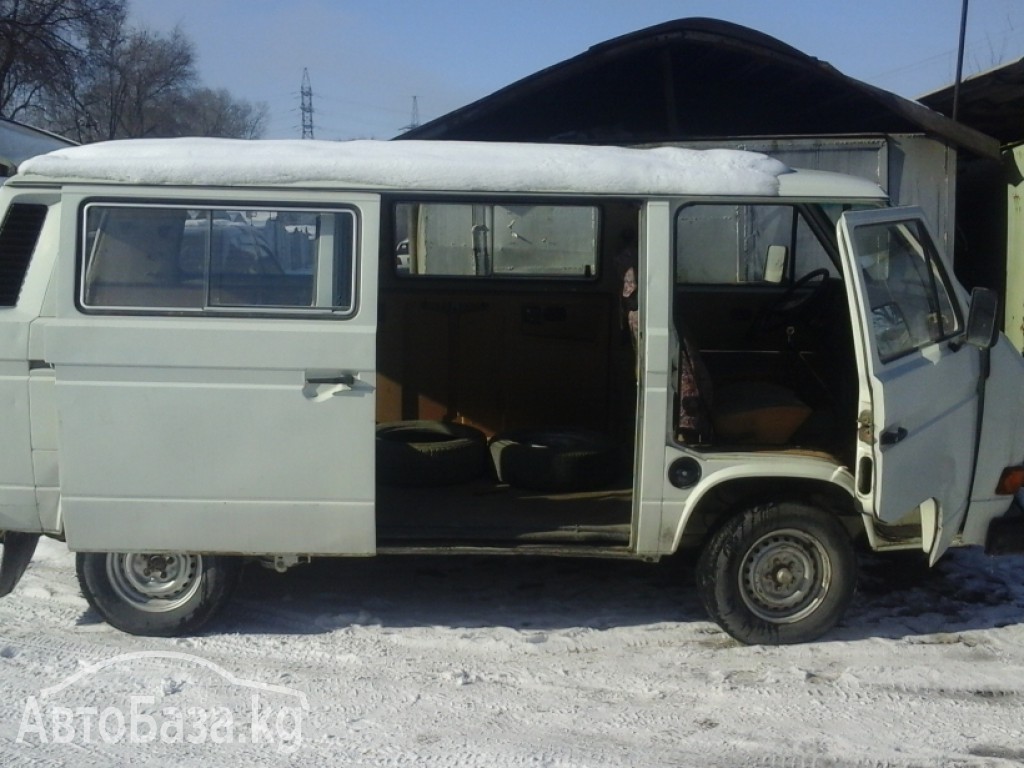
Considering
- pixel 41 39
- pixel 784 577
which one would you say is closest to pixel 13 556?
pixel 784 577

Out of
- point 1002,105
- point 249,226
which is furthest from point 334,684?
point 1002,105

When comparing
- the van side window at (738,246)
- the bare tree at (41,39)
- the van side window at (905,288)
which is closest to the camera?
the van side window at (905,288)

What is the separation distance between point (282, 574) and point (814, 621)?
3.02 m

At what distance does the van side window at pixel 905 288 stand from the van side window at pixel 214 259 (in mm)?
Answer: 2462

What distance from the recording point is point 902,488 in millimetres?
4660

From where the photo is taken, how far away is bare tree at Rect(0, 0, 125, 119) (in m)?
25.6

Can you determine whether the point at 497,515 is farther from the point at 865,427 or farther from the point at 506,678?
the point at 865,427

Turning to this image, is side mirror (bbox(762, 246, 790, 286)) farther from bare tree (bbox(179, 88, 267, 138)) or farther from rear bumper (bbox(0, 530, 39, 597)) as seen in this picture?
bare tree (bbox(179, 88, 267, 138))

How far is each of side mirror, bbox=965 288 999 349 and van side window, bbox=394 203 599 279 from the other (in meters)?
2.70

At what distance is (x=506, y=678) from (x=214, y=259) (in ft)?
7.76

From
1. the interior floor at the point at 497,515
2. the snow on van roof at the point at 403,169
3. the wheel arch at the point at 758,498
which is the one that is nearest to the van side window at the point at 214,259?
the snow on van roof at the point at 403,169

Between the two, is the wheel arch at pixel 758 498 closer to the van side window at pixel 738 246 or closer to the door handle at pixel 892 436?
the door handle at pixel 892 436

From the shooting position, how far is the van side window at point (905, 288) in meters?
4.77

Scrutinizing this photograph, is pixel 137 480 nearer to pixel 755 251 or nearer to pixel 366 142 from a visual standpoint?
pixel 366 142
